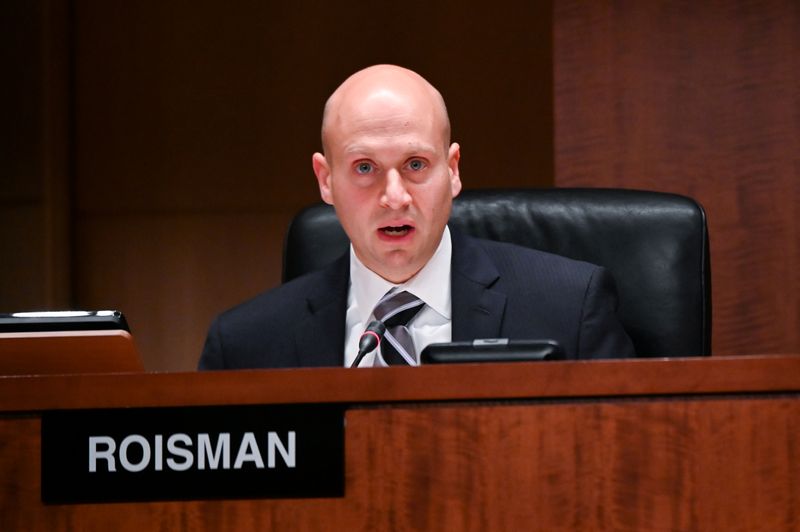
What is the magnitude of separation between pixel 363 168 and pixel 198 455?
79cm

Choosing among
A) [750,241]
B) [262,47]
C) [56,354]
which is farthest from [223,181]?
[56,354]

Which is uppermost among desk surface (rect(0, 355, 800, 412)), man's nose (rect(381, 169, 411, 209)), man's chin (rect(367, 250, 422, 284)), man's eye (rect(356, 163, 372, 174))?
man's eye (rect(356, 163, 372, 174))

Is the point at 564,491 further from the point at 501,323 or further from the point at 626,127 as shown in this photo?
the point at 626,127

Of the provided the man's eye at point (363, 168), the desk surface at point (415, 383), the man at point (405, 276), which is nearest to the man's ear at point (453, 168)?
the man at point (405, 276)

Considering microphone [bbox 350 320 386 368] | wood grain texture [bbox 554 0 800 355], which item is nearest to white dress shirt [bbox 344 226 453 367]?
microphone [bbox 350 320 386 368]

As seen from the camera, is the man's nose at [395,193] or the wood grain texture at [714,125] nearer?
the man's nose at [395,193]

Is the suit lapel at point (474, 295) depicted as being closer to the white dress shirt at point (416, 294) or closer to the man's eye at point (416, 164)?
the white dress shirt at point (416, 294)

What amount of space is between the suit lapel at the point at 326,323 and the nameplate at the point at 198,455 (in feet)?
2.19

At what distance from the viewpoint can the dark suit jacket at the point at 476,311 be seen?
5.60ft

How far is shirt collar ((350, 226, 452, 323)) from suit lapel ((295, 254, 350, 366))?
0.09 feet

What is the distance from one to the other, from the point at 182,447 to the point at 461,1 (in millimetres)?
2305

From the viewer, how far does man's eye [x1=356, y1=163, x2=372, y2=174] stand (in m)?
1.74

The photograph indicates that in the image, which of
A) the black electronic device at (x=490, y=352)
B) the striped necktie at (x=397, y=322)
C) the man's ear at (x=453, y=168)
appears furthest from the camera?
the man's ear at (x=453, y=168)

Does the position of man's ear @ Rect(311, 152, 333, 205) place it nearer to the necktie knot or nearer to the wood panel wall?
the necktie knot
